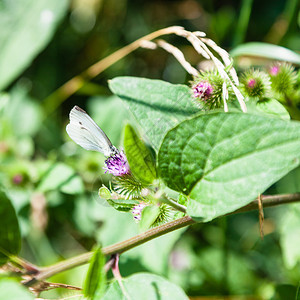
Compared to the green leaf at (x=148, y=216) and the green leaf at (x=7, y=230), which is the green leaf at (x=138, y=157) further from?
the green leaf at (x=7, y=230)

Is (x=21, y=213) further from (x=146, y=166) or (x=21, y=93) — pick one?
(x=146, y=166)

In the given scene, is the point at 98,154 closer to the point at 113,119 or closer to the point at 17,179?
the point at 113,119

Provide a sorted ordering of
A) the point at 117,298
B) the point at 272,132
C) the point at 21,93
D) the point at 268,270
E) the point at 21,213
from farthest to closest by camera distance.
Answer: the point at 21,93 < the point at 268,270 < the point at 21,213 < the point at 117,298 < the point at 272,132

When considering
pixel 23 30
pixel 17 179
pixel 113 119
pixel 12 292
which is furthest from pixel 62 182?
pixel 23 30

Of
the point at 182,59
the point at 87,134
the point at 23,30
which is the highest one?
the point at 23,30

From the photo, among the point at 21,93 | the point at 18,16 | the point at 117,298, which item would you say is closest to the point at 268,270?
the point at 117,298
